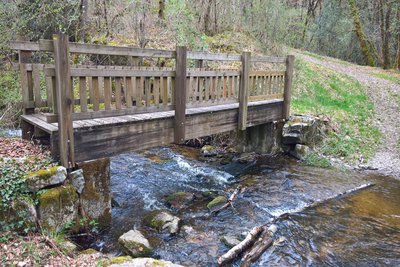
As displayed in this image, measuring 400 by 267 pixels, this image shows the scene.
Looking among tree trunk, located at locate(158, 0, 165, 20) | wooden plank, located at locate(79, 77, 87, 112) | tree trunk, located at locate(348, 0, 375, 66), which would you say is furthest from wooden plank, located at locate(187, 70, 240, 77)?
tree trunk, located at locate(348, 0, 375, 66)

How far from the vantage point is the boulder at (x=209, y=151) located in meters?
9.80

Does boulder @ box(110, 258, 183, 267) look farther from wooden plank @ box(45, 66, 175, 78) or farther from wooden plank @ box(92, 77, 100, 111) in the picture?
wooden plank @ box(45, 66, 175, 78)

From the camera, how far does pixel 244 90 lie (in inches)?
307

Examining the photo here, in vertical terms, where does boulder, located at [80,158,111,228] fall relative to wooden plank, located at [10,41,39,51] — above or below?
below

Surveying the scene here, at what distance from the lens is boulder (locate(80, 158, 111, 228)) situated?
4930mm

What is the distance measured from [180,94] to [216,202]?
226cm

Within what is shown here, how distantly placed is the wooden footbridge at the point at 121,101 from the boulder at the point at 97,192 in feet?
0.51

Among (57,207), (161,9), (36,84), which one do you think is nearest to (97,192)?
(57,207)

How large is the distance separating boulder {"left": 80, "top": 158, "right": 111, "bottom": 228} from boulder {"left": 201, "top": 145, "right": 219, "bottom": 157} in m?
4.88

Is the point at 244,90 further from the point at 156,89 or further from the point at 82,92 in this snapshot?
the point at 82,92

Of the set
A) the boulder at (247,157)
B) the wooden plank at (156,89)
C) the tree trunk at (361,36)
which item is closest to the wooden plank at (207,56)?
the wooden plank at (156,89)

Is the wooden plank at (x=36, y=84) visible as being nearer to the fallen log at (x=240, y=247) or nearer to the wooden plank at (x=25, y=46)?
the wooden plank at (x=25, y=46)

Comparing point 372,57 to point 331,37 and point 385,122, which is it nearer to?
point 331,37

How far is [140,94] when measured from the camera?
5.57 metres
